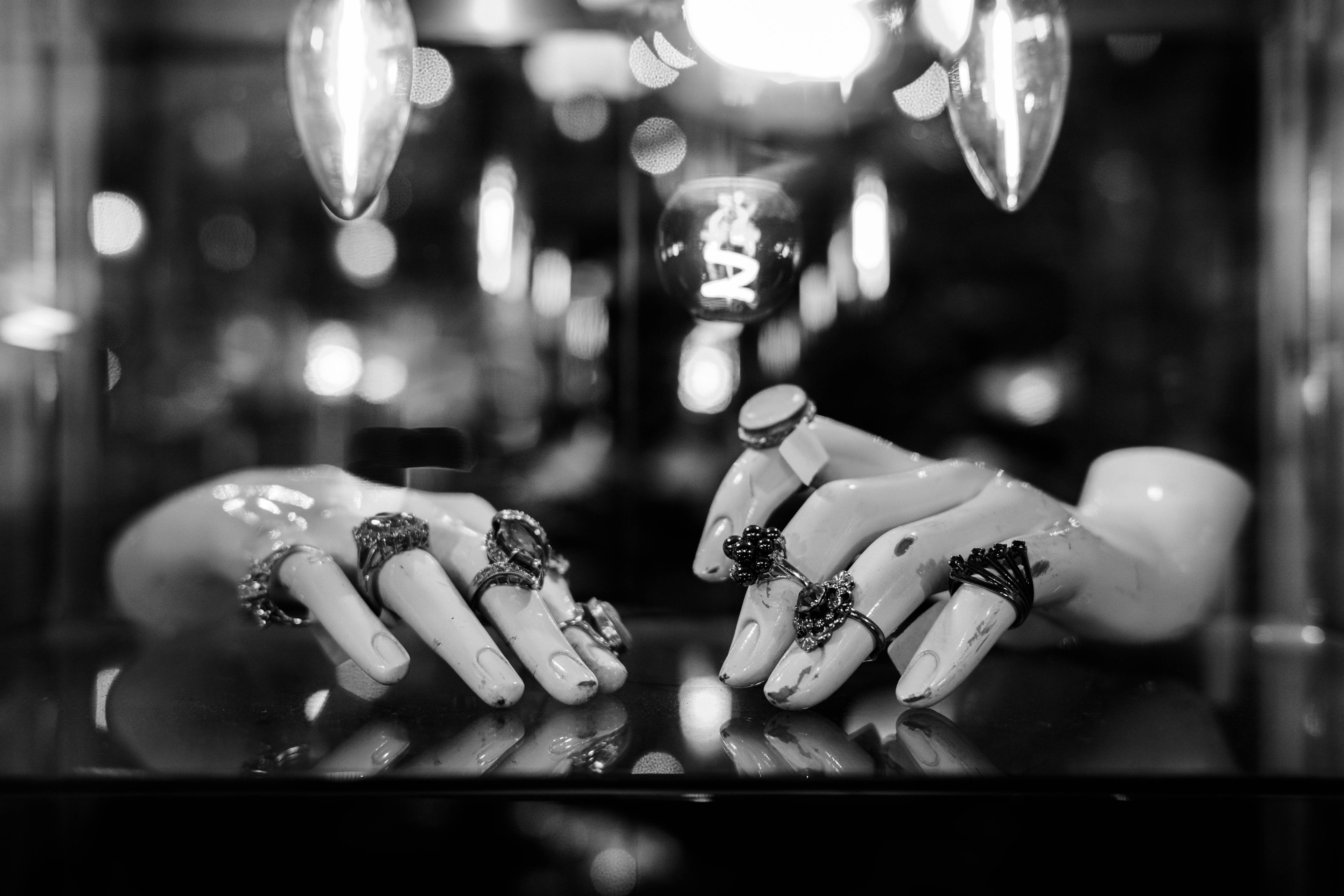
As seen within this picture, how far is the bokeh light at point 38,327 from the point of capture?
4.83ft

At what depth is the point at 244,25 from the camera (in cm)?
157

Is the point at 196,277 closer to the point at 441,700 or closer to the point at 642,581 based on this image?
the point at 642,581

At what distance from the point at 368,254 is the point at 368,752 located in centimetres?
110

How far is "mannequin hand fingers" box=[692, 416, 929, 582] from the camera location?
836 millimetres

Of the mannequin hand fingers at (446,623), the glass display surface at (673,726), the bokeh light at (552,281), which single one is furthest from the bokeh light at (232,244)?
the mannequin hand fingers at (446,623)

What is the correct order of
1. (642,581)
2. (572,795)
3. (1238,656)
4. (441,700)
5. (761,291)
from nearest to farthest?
(572,795) < (441,700) < (761,291) < (1238,656) < (642,581)

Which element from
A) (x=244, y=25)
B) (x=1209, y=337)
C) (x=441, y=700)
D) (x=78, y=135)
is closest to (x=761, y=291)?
(x=441, y=700)

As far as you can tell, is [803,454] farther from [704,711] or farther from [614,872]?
[614,872]

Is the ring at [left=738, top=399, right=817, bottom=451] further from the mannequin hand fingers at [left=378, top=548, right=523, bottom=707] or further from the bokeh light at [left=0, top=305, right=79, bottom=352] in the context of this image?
the bokeh light at [left=0, top=305, right=79, bottom=352]

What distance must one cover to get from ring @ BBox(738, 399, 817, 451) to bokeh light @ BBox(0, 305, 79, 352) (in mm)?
1183

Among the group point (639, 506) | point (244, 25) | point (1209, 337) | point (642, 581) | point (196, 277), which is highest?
point (244, 25)

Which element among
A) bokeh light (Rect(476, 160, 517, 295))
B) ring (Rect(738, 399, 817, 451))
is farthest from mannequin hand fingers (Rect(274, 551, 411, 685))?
bokeh light (Rect(476, 160, 517, 295))

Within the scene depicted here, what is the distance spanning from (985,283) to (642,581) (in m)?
0.68

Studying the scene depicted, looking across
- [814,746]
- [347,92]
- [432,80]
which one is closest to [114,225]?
[432,80]
